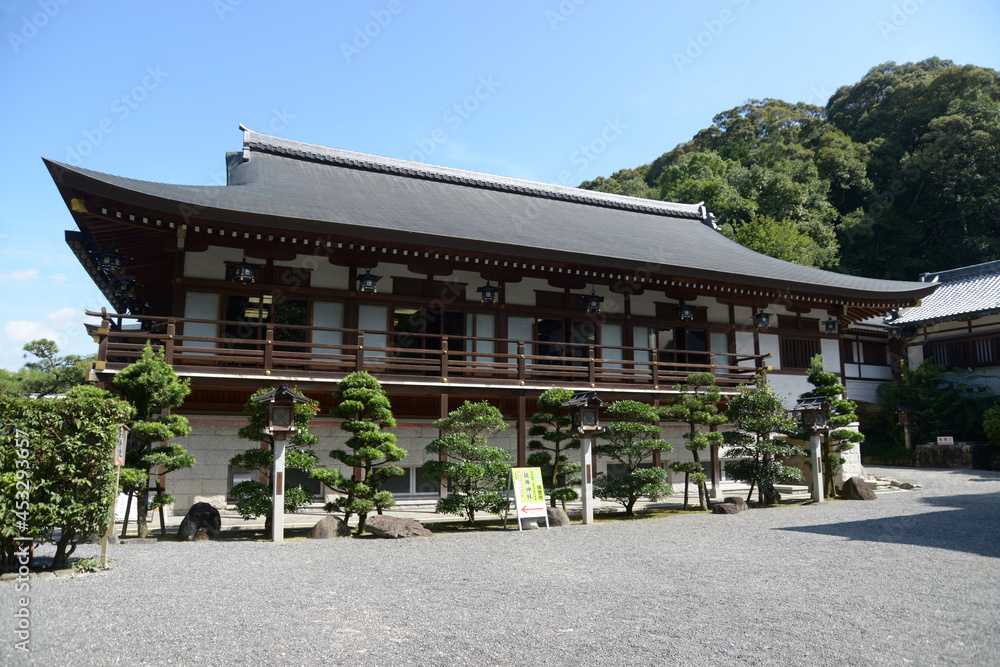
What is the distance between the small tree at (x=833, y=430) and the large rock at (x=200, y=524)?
13252 mm

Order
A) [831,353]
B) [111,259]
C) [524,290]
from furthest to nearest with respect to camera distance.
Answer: [831,353] → [524,290] → [111,259]

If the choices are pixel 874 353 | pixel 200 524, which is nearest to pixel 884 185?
pixel 874 353

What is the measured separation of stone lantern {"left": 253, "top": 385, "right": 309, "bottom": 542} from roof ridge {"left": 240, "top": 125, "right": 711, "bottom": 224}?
38.1 feet

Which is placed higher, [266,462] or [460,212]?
[460,212]

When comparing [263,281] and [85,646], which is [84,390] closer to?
[85,646]

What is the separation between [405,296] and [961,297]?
24.0 metres

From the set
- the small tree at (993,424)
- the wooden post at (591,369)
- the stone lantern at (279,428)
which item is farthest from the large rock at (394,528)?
the small tree at (993,424)

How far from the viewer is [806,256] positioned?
116 feet

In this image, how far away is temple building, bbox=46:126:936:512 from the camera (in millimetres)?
13219

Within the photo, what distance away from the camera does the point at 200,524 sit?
10297 millimetres

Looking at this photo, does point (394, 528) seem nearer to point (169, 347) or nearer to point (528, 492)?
point (528, 492)

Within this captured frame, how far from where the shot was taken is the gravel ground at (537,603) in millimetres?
4762

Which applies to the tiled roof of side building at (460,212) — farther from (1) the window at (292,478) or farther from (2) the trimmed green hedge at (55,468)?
(2) the trimmed green hedge at (55,468)

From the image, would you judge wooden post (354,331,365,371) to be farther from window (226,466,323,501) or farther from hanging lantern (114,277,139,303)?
hanging lantern (114,277,139,303)
